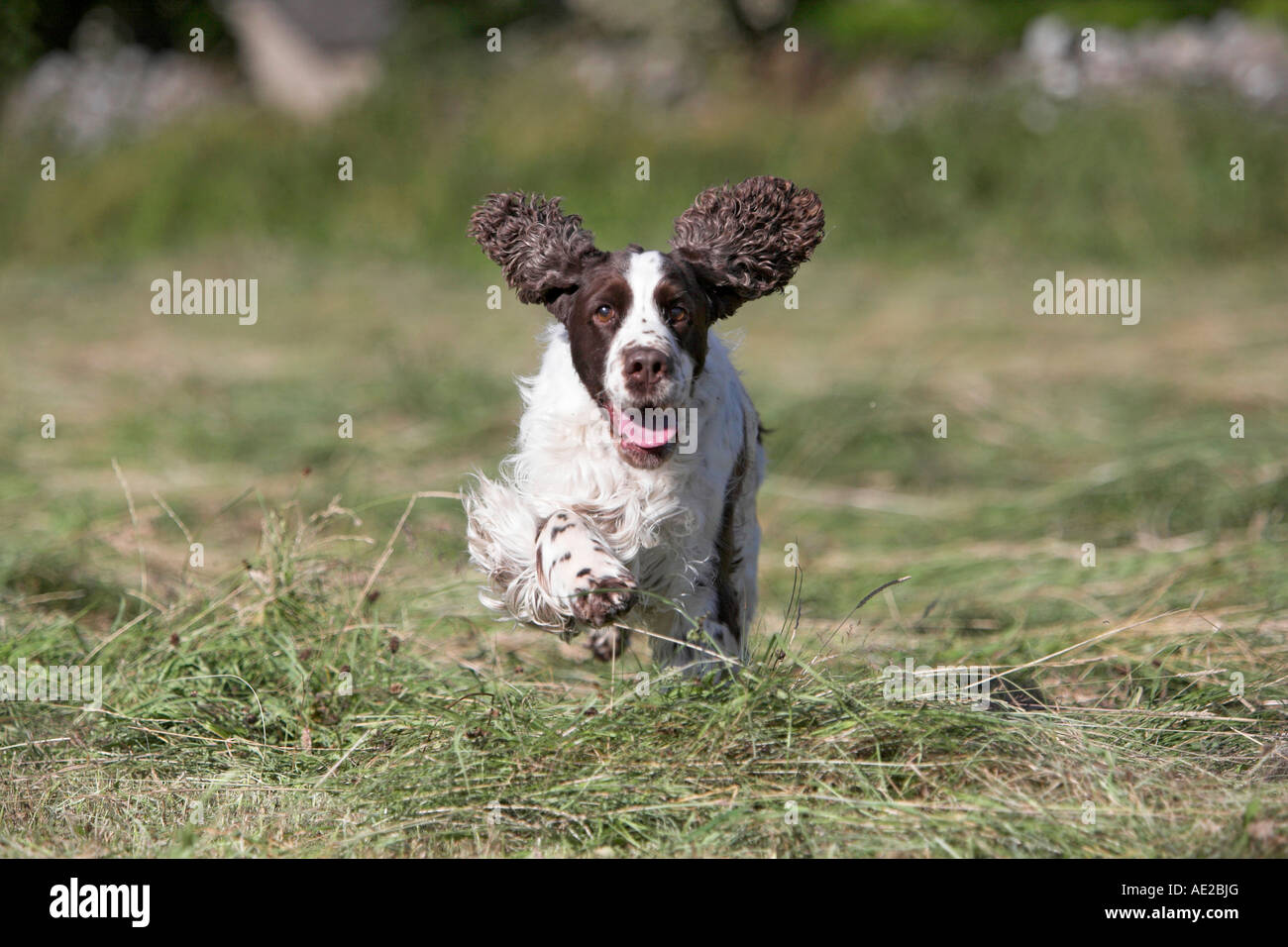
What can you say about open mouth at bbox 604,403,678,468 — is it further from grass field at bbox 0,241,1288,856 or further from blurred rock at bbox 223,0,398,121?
blurred rock at bbox 223,0,398,121

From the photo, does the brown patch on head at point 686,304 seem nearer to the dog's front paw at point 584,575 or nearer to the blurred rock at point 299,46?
the dog's front paw at point 584,575

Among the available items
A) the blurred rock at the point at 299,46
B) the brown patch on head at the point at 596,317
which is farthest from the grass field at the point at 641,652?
the blurred rock at the point at 299,46

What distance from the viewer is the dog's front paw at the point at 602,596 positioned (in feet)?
11.5

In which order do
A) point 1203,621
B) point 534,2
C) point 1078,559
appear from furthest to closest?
1. point 534,2
2. point 1078,559
3. point 1203,621

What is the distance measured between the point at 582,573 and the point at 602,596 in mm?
78

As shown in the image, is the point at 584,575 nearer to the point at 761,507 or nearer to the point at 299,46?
the point at 761,507

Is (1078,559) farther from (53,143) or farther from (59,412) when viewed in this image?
(53,143)

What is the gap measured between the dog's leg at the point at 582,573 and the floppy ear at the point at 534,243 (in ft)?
2.07

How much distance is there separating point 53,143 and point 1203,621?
15.2m

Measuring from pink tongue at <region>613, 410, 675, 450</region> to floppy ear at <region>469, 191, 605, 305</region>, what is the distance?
0.45 metres

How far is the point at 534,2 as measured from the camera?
21688 mm

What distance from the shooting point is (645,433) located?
364 cm

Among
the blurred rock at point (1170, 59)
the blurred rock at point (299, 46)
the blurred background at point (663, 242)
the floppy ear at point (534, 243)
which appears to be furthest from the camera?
the blurred rock at point (299, 46)

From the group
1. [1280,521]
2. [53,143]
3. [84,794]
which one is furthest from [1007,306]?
[53,143]
